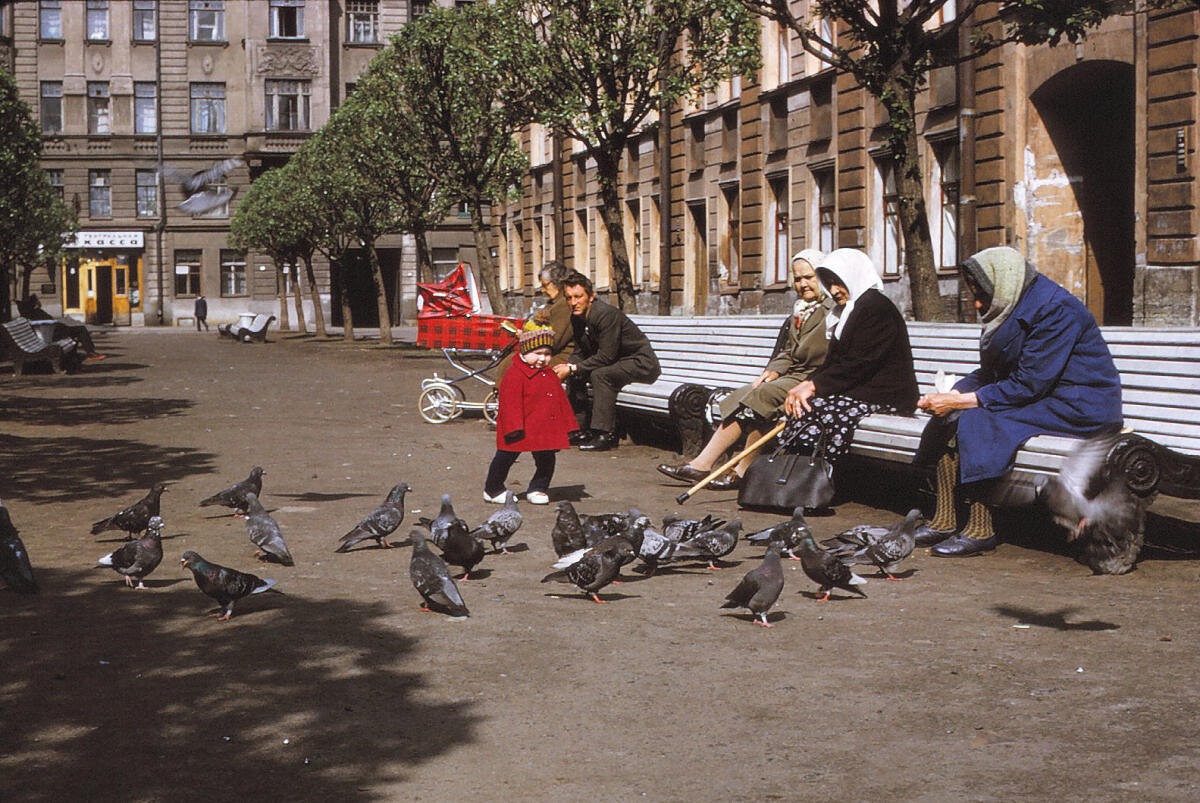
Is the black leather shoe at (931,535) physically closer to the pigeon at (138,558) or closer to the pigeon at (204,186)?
the pigeon at (138,558)

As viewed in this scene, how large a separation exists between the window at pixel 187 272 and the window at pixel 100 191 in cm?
380

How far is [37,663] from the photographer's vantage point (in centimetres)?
597

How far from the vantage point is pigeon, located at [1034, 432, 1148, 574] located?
7.67 meters

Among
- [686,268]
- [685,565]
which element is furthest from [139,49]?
[685,565]

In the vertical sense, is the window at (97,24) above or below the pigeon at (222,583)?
above

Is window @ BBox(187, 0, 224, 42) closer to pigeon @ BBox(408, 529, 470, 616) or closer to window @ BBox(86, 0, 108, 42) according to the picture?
window @ BBox(86, 0, 108, 42)

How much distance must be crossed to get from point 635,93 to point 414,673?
18.8 m

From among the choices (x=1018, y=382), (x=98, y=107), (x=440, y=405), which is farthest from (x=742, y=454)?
(x=98, y=107)

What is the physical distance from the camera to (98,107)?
2803 inches

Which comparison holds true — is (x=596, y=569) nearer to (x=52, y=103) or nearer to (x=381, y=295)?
(x=381, y=295)

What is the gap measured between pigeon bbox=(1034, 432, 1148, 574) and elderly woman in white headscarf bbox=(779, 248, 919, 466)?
2231mm

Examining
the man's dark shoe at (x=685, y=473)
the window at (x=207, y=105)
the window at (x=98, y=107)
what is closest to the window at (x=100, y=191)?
the window at (x=98, y=107)

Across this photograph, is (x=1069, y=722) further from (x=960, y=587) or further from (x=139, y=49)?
(x=139, y=49)

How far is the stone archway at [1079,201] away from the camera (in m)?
23.0
